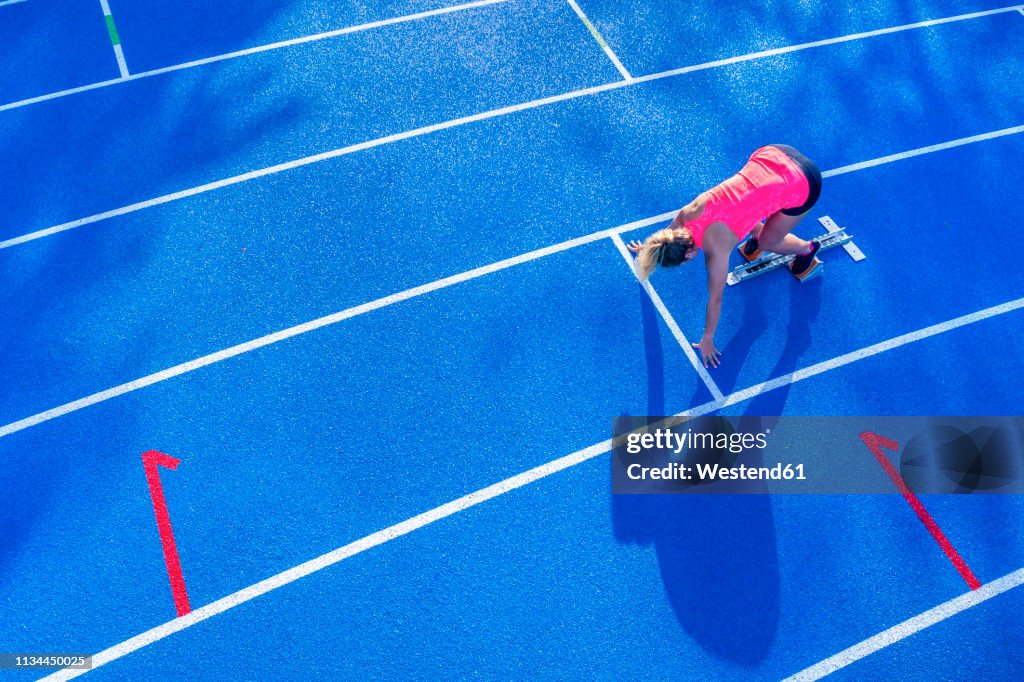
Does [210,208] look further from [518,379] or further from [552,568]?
[552,568]

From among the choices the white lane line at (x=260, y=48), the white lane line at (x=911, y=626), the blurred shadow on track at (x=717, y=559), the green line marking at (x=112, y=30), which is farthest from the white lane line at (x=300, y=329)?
the green line marking at (x=112, y=30)

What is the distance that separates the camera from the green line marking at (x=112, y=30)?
7.25 m

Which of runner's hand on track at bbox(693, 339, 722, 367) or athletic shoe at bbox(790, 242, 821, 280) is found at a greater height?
athletic shoe at bbox(790, 242, 821, 280)

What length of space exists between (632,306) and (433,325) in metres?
1.81

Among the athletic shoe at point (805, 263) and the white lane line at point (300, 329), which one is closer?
the white lane line at point (300, 329)

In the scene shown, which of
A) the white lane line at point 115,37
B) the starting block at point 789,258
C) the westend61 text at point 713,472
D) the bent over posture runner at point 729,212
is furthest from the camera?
the white lane line at point 115,37

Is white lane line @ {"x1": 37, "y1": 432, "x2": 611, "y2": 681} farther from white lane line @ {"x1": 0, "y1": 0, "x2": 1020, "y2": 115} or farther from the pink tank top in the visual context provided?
white lane line @ {"x1": 0, "y1": 0, "x2": 1020, "y2": 115}

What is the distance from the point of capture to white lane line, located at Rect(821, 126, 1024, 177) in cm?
632

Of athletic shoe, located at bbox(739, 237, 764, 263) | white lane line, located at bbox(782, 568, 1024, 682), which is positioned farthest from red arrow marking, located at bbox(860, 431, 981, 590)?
athletic shoe, located at bbox(739, 237, 764, 263)

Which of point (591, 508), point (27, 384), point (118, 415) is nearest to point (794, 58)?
point (591, 508)

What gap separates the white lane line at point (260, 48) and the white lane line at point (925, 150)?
4820 millimetres

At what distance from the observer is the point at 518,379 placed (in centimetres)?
503

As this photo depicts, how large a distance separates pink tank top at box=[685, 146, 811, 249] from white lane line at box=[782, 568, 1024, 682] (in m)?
2.94

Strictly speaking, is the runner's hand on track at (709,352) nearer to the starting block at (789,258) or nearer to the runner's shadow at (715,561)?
the starting block at (789,258)
